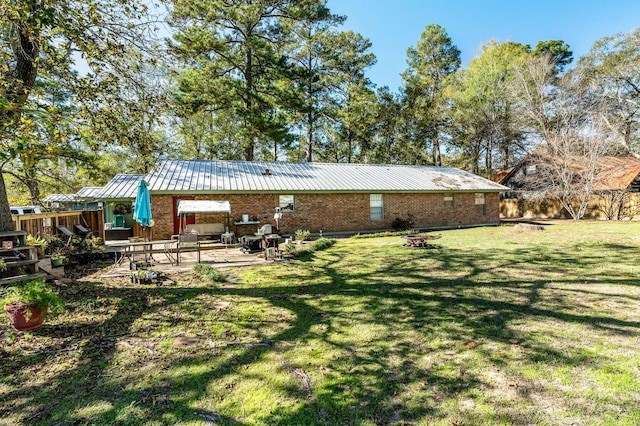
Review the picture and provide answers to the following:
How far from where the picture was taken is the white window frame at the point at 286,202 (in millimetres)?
15602

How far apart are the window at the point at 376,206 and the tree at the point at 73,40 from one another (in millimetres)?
13398

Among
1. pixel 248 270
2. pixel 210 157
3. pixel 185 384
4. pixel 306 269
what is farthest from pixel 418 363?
pixel 210 157

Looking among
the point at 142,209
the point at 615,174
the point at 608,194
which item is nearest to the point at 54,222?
the point at 142,209

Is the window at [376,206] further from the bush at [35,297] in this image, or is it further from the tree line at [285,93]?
the bush at [35,297]

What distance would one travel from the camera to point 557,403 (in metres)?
2.80

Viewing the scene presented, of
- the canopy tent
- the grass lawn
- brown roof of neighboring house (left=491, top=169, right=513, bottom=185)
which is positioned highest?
brown roof of neighboring house (left=491, top=169, right=513, bottom=185)

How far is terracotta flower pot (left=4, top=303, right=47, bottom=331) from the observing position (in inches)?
172

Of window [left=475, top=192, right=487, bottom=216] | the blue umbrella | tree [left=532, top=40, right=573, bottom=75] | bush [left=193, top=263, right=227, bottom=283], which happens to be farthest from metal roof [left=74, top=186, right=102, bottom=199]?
tree [left=532, top=40, right=573, bottom=75]

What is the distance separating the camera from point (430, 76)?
32344 millimetres

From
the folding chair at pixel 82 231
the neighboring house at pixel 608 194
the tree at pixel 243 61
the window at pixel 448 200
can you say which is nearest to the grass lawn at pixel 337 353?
the folding chair at pixel 82 231

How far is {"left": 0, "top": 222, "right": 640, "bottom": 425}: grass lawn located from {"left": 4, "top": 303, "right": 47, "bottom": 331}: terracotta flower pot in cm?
14

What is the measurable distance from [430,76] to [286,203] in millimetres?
25497

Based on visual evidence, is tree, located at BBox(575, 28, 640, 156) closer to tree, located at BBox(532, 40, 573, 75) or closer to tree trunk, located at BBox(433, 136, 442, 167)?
tree, located at BBox(532, 40, 573, 75)

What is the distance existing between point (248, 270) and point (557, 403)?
23.5 ft
